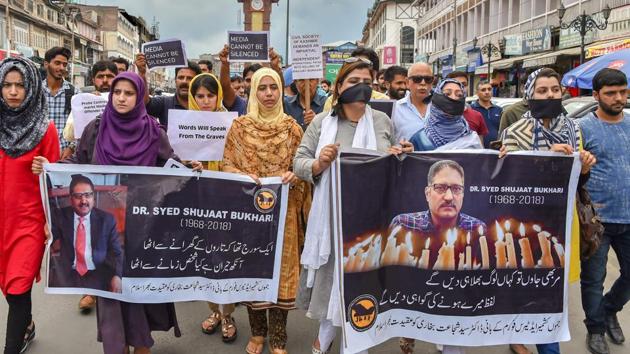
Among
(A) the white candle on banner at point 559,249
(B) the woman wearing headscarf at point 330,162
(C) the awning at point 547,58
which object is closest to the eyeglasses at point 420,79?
(B) the woman wearing headscarf at point 330,162

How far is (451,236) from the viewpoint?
10.3 feet

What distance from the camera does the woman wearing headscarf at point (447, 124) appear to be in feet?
10.8

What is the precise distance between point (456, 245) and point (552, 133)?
95 centimetres

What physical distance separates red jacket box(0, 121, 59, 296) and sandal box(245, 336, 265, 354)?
1.40 meters

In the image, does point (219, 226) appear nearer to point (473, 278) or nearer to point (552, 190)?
point (473, 278)

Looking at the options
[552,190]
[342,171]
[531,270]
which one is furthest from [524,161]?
[342,171]

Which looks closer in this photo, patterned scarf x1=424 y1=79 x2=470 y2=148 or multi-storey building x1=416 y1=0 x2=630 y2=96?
patterned scarf x1=424 y1=79 x2=470 y2=148

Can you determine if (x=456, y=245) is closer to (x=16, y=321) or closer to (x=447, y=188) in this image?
(x=447, y=188)

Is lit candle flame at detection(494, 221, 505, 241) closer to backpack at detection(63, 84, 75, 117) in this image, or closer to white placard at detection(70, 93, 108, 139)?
white placard at detection(70, 93, 108, 139)

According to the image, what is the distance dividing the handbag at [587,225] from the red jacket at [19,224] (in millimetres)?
3255

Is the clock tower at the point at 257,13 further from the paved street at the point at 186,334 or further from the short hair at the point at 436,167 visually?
the short hair at the point at 436,167

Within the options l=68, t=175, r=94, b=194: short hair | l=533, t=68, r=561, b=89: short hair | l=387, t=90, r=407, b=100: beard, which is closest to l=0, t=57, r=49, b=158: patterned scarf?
l=68, t=175, r=94, b=194: short hair

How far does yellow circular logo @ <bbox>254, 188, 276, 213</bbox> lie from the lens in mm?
3400

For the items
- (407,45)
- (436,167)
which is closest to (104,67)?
(436,167)
